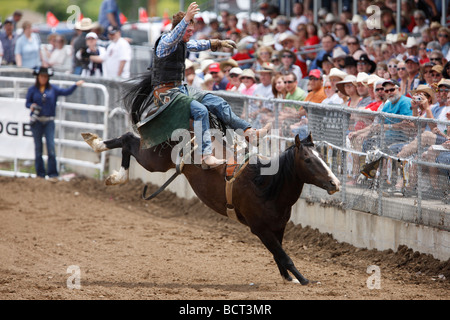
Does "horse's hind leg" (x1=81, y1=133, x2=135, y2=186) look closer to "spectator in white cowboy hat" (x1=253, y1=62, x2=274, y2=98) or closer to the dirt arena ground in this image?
the dirt arena ground

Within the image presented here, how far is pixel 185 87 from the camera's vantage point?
845 centimetres

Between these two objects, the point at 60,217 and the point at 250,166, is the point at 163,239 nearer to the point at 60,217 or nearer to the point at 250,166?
the point at 60,217

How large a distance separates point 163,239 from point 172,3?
2864 cm

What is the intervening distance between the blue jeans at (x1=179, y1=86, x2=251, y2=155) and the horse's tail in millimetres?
896

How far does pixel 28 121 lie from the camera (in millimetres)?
14641

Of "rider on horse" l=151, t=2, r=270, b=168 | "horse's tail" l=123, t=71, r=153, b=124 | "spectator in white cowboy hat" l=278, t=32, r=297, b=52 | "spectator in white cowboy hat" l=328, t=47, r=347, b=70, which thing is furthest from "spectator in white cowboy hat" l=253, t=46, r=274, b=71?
"rider on horse" l=151, t=2, r=270, b=168

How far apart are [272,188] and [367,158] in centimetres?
197

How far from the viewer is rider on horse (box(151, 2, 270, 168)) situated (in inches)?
313

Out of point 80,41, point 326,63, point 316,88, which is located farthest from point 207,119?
point 80,41

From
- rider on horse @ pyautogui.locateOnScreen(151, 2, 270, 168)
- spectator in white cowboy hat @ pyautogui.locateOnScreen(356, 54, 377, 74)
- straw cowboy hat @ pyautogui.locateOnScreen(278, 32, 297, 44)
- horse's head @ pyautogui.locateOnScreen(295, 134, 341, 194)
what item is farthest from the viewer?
straw cowboy hat @ pyautogui.locateOnScreen(278, 32, 297, 44)

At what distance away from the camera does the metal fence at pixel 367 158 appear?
8.47 metres

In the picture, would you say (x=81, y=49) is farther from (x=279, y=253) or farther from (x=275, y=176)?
(x=279, y=253)
